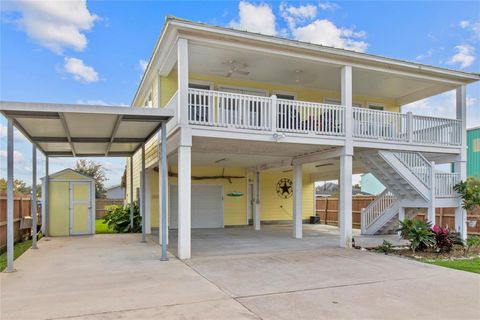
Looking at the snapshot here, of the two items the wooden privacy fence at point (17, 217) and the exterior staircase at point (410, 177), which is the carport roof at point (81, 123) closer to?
the wooden privacy fence at point (17, 217)

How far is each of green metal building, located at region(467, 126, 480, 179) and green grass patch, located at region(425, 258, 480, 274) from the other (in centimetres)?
1263

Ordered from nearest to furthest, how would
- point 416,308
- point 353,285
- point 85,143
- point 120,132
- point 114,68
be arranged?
point 416,308, point 353,285, point 120,132, point 85,143, point 114,68

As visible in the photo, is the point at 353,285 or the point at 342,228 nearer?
the point at 353,285

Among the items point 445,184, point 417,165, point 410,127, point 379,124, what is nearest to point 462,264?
point 417,165

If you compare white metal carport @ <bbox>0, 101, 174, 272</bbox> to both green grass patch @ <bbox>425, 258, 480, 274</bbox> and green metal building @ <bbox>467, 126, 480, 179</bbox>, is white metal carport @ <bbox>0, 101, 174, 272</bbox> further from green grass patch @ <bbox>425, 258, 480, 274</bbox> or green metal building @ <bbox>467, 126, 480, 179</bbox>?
green metal building @ <bbox>467, 126, 480, 179</bbox>

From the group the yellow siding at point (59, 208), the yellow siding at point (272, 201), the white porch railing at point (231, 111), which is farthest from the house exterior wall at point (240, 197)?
the white porch railing at point (231, 111)

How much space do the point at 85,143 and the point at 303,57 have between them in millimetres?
7445

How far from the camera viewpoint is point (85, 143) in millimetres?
12141

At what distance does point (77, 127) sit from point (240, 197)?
9950 mm

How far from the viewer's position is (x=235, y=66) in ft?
39.5

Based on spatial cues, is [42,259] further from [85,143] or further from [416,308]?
[416,308]

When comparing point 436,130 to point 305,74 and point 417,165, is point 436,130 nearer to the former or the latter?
point 417,165

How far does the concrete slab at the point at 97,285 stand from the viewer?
5.29 meters

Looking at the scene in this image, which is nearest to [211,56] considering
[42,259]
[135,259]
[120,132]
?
[120,132]
